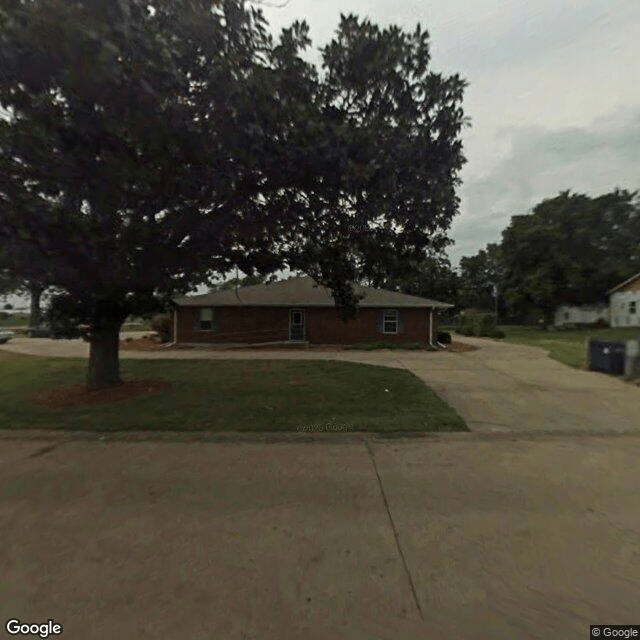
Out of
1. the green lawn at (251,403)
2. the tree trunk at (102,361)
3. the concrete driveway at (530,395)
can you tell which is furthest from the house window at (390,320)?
the tree trunk at (102,361)

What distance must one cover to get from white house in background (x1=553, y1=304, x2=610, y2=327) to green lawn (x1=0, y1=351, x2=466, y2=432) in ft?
131

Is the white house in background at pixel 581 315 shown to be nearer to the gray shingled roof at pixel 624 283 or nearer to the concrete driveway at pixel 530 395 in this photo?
the gray shingled roof at pixel 624 283

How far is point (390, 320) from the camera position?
72.1ft

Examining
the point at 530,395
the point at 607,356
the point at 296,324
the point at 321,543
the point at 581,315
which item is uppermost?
the point at 581,315

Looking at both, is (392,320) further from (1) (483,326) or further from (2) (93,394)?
(2) (93,394)

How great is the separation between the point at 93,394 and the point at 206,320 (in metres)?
13.2

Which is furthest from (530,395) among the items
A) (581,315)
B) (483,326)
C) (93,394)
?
(581,315)

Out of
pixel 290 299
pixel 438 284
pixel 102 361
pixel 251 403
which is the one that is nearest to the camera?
pixel 251 403

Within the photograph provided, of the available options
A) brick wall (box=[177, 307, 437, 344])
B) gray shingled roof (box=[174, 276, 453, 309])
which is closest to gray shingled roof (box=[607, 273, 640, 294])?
gray shingled roof (box=[174, 276, 453, 309])

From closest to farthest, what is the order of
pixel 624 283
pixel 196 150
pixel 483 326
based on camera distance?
pixel 196 150
pixel 483 326
pixel 624 283

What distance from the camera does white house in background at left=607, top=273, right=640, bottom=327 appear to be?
3622 cm

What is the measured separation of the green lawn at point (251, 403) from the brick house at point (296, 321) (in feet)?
29.3

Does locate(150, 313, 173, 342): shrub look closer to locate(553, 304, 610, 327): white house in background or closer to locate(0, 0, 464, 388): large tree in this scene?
locate(0, 0, 464, 388): large tree

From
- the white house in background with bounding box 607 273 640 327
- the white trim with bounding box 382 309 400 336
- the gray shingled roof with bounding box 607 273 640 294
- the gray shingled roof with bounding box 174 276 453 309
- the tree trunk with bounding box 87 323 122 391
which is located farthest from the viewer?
the white house in background with bounding box 607 273 640 327
